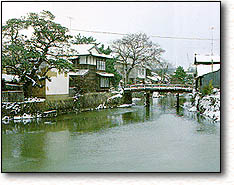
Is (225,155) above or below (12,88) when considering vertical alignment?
below

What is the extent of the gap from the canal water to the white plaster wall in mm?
1590

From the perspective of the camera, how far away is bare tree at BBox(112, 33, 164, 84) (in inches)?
193

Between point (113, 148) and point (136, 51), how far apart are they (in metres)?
2.68

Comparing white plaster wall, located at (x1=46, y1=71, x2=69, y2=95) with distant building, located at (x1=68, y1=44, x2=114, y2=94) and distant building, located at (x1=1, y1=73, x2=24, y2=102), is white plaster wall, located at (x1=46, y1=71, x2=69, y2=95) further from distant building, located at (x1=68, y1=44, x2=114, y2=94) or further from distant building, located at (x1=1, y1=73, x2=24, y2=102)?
distant building, located at (x1=1, y1=73, x2=24, y2=102)

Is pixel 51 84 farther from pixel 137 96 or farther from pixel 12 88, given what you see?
pixel 137 96

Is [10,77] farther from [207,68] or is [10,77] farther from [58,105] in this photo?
[207,68]

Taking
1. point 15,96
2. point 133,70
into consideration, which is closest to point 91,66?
point 133,70

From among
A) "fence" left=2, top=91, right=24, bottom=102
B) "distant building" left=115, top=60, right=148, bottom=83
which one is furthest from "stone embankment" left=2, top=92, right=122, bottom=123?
"distant building" left=115, top=60, right=148, bottom=83

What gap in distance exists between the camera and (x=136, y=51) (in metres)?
5.92

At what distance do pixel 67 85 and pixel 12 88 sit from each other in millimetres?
1874

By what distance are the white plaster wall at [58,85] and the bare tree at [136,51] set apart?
169cm

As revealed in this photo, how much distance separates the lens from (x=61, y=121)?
629 centimetres

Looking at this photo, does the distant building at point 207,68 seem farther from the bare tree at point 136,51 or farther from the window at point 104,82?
the window at point 104,82
